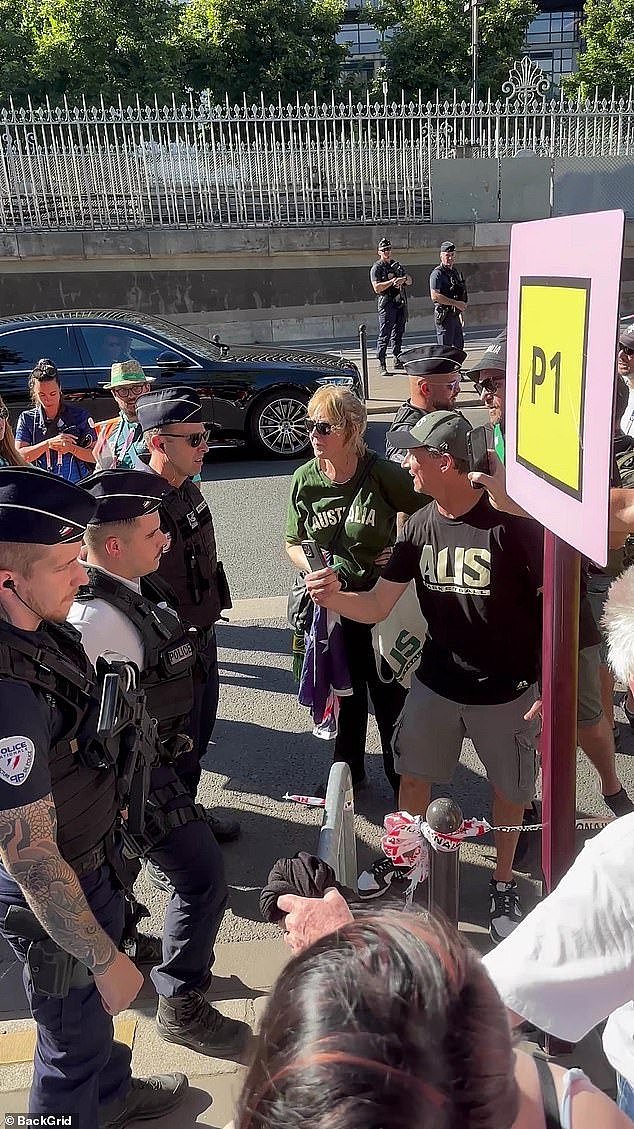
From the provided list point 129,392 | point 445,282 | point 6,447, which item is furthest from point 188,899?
point 445,282

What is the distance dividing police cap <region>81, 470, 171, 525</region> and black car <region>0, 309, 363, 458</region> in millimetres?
7035

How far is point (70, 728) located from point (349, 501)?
1937 mm

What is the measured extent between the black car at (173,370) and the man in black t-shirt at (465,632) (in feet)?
22.2

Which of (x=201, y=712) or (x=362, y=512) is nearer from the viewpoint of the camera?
(x=362, y=512)

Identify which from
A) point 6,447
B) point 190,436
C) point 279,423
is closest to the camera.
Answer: point 190,436

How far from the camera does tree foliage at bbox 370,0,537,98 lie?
31.2 metres

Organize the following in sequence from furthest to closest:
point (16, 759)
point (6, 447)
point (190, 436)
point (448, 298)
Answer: point (448, 298)
point (6, 447)
point (190, 436)
point (16, 759)

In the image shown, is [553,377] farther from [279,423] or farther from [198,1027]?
[279,423]

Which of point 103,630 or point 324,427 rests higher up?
point 324,427

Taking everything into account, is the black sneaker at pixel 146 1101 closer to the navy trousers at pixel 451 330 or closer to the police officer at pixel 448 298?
the police officer at pixel 448 298

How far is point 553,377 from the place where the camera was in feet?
5.46

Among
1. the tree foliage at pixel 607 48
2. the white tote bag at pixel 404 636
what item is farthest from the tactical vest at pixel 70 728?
the tree foliage at pixel 607 48

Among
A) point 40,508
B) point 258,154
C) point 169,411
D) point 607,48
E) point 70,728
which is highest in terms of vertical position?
point 607,48

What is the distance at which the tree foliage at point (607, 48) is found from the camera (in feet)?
98.2
